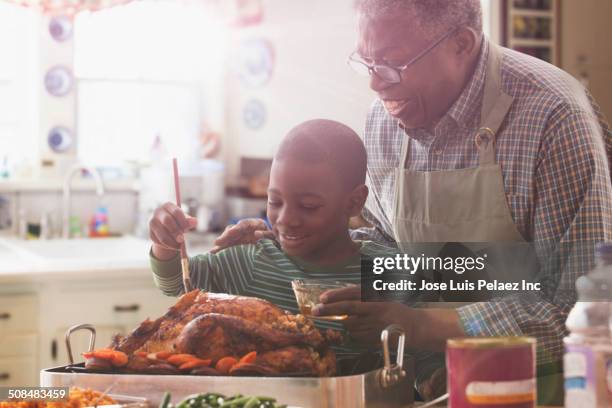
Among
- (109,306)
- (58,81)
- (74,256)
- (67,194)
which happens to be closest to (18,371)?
(109,306)

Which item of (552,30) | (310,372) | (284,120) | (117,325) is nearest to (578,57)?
(552,30)

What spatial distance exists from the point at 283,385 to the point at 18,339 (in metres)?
1.67

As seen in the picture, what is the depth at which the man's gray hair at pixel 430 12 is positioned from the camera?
49.9 inches

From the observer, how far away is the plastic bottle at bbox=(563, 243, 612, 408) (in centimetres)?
97

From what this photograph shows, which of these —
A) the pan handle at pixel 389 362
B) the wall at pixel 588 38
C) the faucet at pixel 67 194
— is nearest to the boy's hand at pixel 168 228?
the pan handle at pixel 389 362

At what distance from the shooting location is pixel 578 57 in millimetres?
1569

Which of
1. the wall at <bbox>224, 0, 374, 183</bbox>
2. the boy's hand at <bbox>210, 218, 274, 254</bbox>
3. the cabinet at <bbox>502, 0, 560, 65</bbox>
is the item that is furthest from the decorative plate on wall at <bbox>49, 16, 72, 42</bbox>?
the boy's hand at <bbox>210, 218, 274, 254</bbox>

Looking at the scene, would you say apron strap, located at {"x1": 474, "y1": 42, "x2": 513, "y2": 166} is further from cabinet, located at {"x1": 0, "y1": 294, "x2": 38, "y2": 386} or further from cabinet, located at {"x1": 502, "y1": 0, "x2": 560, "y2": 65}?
cabinet, located at {"x1": 0, "y1": 294, "x2": 38, "y2": 386}

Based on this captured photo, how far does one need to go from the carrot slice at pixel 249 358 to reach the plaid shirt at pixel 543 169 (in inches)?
10.3

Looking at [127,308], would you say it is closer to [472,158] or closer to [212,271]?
[212,271]

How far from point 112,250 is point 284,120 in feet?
4.90

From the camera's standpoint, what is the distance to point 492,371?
91 centimetres

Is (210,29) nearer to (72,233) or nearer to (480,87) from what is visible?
(72,233)

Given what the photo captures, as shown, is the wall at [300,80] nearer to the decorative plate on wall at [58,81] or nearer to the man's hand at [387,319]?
the man's hand at [387,319]
